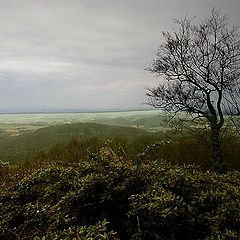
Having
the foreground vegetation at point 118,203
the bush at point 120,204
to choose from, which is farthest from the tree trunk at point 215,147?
the bush at point 120,204

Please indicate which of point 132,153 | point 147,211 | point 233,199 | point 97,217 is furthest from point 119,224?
point 132,153

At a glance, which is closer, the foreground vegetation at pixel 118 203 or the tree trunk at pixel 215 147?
the foreground vegetation at pixel 118 203

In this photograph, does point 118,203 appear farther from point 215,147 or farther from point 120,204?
point 215,147

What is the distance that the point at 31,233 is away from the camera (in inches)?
132

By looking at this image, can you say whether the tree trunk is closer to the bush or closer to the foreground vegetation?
the foreground vegetation

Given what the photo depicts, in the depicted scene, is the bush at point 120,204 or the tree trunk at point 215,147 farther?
the tree trunk at point 215,147

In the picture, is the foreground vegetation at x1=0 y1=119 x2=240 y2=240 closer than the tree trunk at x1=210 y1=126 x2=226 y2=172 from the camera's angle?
Yes

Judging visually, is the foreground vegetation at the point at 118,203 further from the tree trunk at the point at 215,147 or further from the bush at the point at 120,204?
the tree trunk at the point at 215,147

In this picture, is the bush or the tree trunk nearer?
the bush

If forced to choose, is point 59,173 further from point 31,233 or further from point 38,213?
point 31,233

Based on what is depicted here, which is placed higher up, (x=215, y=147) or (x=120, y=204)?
(x=120, y=204)

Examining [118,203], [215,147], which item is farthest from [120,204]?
[215,147]

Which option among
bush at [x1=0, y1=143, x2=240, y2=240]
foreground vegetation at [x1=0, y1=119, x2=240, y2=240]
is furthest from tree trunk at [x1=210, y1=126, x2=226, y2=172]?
bush at [x1=0, y1=143, x2=240, y2=240]

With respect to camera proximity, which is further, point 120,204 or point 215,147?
point 215,147
